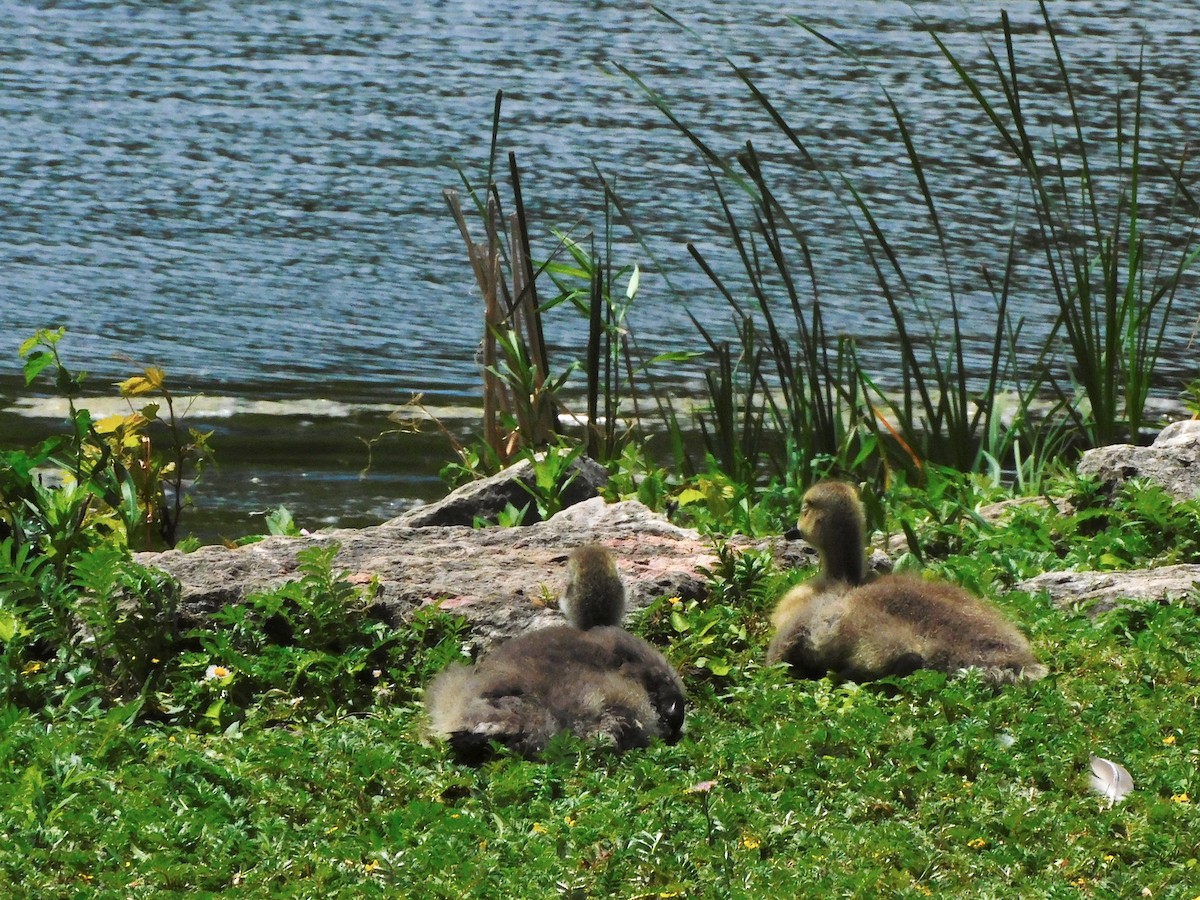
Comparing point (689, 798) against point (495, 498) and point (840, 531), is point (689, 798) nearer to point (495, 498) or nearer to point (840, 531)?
point (840, 531)

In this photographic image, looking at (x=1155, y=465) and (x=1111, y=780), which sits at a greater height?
(x=1111, y=780)

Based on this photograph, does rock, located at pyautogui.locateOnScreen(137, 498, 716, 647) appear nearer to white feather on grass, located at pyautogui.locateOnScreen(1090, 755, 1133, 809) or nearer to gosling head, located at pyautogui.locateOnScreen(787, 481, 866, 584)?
gosling head, located at pyautogui.locateOnScreen(787, 481, 866, 584)

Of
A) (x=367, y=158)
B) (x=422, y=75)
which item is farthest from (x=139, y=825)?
(x=422, y=75)

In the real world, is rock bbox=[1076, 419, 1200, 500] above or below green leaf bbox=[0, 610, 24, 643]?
below

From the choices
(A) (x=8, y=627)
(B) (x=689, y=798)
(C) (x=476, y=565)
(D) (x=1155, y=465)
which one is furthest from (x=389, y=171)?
(B) (x=689, y=798)

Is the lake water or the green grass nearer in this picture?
the green grass

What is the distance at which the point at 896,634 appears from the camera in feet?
16.7

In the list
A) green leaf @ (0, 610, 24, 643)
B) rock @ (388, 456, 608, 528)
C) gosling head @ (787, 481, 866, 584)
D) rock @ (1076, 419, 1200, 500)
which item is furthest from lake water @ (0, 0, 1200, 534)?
green leaf @ (0, 610, 24, 643)

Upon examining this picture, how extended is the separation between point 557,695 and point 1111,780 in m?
1.45

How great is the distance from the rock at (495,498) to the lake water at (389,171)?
3.01 feet

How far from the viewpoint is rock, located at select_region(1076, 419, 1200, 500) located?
6.92 m

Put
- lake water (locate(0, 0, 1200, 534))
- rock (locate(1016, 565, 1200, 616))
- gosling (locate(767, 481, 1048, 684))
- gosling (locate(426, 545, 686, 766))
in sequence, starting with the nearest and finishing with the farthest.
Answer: gosling (locate(426, 545, 686, 766)) < gosling (locate(767, 481, 1048, 684)) < rock (locate(1016, 565, 1200, 616)) < lake water (locate(0, 0, 1200, 534))

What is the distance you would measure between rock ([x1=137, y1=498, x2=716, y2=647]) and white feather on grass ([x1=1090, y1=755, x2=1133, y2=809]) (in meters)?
1.77

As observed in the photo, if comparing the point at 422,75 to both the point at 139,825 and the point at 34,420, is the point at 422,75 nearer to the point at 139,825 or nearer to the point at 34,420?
the point at 34,420
